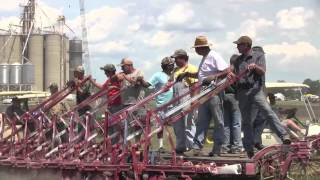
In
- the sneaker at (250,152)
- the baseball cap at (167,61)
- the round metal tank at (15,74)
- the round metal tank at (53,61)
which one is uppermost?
the round metal tank at (53,61)

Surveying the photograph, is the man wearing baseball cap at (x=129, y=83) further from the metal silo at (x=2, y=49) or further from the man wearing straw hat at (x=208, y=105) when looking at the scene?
the metal silo at (x=2, y=49)

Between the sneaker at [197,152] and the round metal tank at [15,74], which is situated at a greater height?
the round metal tank at [15,74]

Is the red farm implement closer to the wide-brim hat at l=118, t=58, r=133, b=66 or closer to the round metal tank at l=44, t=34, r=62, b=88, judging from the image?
the wide-brim hat at l=118, t=58, r=133, b=66

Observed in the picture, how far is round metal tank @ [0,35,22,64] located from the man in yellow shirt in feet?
301

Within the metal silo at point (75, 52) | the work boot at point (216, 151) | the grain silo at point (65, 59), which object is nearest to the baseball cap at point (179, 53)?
the work boot at point (216, 151)

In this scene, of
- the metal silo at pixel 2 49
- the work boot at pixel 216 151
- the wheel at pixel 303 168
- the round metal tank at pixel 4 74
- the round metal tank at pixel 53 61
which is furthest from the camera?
the metal silo at pixel 2 49

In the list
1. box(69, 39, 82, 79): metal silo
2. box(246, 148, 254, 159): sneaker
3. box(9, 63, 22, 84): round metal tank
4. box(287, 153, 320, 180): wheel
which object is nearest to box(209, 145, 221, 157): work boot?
box(246, 148, 254, 159): sneaker

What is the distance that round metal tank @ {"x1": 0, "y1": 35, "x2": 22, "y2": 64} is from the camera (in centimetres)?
9897

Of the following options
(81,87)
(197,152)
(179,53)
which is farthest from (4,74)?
(197,152)

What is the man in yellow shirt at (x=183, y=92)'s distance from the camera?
8.79m

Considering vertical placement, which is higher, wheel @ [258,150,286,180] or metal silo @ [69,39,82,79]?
metal silo @ [69,39,82,79]

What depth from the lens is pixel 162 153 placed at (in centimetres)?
829

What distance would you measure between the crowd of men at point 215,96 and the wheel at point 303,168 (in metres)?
0.31

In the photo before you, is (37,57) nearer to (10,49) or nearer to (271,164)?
(10,49)
